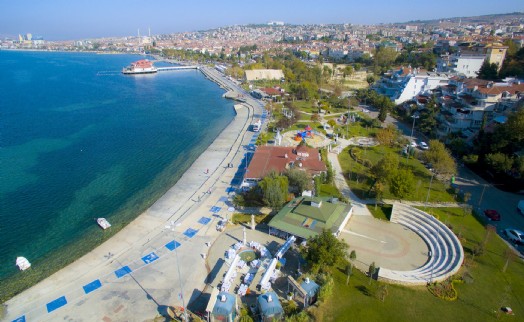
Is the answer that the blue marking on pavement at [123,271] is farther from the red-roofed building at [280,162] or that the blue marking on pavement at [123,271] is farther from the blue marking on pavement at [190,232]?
the red-roofed building at [280,162]

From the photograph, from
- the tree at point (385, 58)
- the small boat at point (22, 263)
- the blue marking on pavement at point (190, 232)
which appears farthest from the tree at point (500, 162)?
the tree at point (385, 58)

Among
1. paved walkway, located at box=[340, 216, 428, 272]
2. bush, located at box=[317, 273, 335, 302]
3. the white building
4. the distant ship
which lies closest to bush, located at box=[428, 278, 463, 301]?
paved walkway, located at box=[340, 216, 428, 272]

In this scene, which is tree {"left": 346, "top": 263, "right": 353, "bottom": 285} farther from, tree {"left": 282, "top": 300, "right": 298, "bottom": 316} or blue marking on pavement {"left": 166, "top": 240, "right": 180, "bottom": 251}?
blue marking on pavement {"left": 166, "top": 240, "right": 180, "bottom": 251}

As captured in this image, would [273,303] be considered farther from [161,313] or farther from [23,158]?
[23,158]

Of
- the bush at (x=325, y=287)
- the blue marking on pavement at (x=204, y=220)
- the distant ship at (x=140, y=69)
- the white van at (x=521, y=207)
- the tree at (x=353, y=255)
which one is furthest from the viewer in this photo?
the distant ship at (x=140, y=69)

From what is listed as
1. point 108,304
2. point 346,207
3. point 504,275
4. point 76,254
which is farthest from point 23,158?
point 504,275
